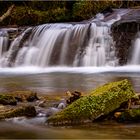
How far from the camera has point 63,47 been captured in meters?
15.5

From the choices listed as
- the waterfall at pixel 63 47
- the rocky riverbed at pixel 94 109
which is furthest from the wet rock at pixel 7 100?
the waterfall at pixel 63 47

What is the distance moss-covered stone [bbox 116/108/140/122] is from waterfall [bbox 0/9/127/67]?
29.6 ft

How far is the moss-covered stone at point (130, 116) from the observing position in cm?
576

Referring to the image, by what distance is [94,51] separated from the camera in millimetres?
15312

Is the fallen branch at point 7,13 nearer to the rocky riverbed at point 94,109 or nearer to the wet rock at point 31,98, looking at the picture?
the wet rock at point 31,98

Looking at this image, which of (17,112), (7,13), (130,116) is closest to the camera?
(130,116)

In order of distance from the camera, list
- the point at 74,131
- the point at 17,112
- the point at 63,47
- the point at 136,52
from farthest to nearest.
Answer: the point at 63,47 < the point at 136,52 < the point at 17,112 < the point at 74,131

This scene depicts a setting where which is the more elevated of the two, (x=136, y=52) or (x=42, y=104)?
(x=136, y=52)

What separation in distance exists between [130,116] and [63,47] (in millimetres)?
9908

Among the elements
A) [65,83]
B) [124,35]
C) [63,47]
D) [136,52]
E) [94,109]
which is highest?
[124,35]

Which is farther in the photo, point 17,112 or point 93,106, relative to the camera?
point 17,112

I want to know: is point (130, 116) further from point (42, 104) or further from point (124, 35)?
point (124, 35)

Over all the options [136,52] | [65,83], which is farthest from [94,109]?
[136,52]

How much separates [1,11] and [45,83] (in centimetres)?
1128
